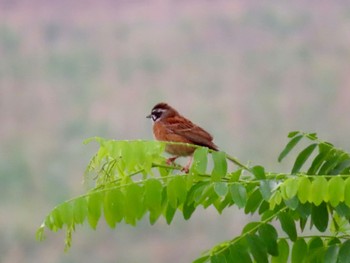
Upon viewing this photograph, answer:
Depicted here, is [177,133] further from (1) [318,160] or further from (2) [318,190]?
(2) [318,190]

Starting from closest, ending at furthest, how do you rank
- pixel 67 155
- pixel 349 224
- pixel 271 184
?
pixel 271 184, pixel 349 224, pixel 67 155

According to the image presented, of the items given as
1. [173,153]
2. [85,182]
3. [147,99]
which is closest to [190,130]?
[173,153]

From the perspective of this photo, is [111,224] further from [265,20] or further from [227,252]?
[265,20]

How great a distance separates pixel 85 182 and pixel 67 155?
1219 millimetres

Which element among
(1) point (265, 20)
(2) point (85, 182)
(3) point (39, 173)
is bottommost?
(2) point (85, 182)

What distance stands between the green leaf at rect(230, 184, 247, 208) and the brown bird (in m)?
0.18

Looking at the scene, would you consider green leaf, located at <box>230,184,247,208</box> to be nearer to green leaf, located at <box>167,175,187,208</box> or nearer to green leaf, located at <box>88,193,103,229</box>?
green leaf, located at <box>167,175,187,208</box>

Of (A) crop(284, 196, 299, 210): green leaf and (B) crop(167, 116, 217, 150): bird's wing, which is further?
(B) crop(167, 116, 217, 150): bird's wing

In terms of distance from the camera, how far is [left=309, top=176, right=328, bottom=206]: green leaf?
1.00 meters

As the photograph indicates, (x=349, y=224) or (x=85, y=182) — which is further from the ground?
(x=85, y=182)

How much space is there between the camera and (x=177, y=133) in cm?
130

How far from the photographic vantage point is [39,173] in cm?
233

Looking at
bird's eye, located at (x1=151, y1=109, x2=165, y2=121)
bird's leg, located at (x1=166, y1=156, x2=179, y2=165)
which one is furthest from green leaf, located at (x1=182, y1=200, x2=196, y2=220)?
bird's eye, located at (x1=151, y1=109, x2=165, y2=121)

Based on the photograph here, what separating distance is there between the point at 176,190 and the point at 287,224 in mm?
148
